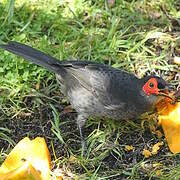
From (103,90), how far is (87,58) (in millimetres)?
891

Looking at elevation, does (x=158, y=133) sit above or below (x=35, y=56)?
below

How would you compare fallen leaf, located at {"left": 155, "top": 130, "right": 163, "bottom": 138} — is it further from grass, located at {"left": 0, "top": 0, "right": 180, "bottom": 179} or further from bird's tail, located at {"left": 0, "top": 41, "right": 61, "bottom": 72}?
bird's tail, located at {"left": 0, "top": 41, "right": 61, "bottom": 72}

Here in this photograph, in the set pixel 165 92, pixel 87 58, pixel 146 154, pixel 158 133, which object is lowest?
pixel 146 154

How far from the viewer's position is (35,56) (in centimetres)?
548

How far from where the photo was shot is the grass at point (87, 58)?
5113 mm

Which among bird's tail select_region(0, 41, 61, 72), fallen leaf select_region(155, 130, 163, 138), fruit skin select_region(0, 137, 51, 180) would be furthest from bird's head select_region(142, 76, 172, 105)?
fruit skin select_region(0, 137, 51, 180)

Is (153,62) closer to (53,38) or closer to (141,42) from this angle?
(141,42)

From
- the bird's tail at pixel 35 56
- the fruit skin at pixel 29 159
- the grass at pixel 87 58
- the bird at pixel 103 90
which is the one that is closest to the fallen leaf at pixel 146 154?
the grass at pixel 87 58

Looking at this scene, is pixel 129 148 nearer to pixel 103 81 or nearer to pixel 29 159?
pixel 103 81

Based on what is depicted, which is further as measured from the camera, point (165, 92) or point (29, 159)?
point (165, 92)

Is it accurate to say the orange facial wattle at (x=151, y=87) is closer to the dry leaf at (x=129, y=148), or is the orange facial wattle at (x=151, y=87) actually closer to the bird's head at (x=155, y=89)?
the bird's head at (x=155, y=89)

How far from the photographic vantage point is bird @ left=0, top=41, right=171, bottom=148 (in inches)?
206

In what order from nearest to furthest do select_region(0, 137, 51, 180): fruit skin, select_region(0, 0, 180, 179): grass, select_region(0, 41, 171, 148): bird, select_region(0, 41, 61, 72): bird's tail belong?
select_region(0, 137, 51, 180): fruit skin → select_region(0, 0, 180, 179): grass → select_region(0, 41, 171, 148): bird → select_region(0, 41, 61, 72): bird's tail

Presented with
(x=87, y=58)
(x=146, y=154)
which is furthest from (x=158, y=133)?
(x=87, y=58)
